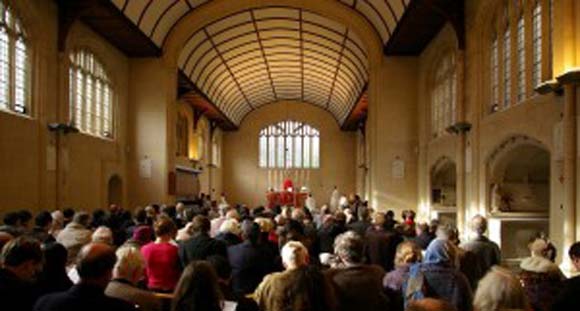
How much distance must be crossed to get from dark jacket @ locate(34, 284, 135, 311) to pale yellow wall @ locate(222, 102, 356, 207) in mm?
37435

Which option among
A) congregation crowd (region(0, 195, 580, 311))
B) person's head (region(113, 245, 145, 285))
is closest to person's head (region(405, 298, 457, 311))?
congregation crowd (region(0, 195, 580, 311))

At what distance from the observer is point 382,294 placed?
16.2ft

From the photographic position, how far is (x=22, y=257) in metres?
4.33

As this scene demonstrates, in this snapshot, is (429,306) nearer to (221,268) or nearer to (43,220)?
(221,268)

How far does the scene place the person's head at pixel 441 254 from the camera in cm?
504

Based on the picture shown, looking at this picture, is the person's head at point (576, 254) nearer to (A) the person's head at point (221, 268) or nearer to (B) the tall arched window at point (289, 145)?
(A) the person's head at point (221, 268)

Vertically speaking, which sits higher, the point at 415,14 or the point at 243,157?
the point at 415,14

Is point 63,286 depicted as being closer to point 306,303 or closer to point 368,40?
point 306,303

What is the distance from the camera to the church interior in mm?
11562

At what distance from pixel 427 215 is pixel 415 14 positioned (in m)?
6.64

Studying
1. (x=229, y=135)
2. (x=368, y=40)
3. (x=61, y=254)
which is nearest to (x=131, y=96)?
(x=368, y=40)

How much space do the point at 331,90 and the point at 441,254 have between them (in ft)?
95.5

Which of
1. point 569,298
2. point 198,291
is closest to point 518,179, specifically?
point 569,298

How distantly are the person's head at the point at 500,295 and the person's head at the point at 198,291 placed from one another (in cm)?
165
